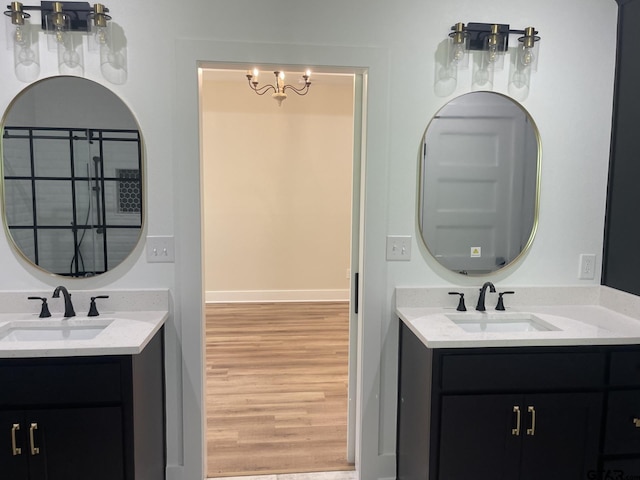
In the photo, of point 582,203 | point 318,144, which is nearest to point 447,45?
point 582,203

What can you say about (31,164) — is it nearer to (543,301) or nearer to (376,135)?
(376,135)

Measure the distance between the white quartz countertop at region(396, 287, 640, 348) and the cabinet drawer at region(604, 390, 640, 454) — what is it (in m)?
0.25

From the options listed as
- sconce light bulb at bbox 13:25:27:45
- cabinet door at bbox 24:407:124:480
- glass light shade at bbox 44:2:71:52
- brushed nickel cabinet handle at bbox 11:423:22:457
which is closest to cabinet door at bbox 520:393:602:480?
cabinet door at bbox 24:407:124:480

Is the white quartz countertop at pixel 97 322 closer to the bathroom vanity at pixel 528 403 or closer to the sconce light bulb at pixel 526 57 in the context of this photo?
the bathroom vanity at pixel 528 403

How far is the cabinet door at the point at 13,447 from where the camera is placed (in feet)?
5.60

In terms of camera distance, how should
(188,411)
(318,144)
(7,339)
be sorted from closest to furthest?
(7,339) → (188,411) → (318,144)

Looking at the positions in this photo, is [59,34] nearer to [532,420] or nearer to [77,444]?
[77,444]

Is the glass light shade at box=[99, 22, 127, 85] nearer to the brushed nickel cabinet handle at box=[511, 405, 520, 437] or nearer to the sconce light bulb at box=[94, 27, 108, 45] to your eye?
the sconce light bulb at box=[94, 27, 108, 45]

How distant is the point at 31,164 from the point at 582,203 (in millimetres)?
2700

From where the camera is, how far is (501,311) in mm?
2234

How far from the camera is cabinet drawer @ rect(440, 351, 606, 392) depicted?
71.9 inches

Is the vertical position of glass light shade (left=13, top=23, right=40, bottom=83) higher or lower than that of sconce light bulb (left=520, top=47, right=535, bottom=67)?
lower

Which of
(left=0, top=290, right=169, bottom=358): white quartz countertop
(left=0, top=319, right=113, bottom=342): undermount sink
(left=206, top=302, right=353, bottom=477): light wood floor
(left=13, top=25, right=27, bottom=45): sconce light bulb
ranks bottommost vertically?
(left=206, top=302, right=353, bottom=477): light wood floor

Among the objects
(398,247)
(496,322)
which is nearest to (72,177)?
(398,247)
